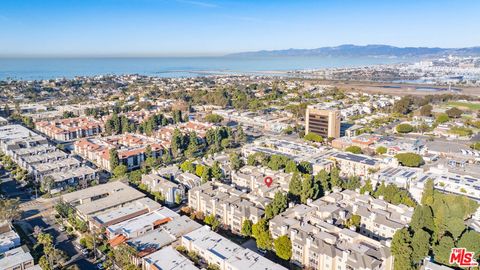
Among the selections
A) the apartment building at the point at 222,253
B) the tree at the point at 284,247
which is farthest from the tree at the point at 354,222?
the apartment building at the point at 222,253

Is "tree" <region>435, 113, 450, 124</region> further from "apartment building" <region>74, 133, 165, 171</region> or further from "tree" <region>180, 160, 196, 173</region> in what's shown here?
"apartment building" <region>74, 133, 165, 171</region>

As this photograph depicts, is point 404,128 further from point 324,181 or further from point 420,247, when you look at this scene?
point 420,247

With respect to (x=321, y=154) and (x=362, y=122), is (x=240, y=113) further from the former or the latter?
(x=321, y=154)

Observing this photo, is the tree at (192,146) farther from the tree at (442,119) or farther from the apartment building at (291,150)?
the tree at (442,119)

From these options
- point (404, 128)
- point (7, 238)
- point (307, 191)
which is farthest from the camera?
point (404, 128)

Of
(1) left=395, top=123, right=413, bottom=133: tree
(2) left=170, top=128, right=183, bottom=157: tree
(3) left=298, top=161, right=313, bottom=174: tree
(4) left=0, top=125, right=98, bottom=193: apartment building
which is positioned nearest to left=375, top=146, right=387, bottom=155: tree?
(3) left=298, top=161, right=313, bottom=174: tree

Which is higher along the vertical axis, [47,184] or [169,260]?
[47,184]

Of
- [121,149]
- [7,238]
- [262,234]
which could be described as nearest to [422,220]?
[262,234]
